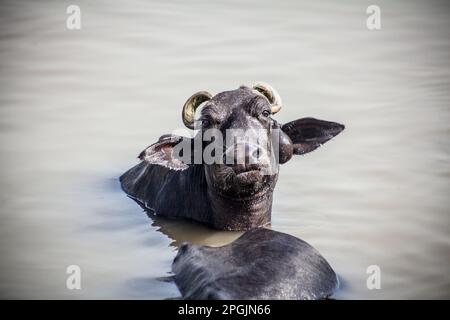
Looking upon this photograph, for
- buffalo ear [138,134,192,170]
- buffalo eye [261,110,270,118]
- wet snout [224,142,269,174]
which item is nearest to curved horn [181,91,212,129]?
buffalo ear [138,134,192,170]

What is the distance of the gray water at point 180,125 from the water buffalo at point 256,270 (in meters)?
0.39

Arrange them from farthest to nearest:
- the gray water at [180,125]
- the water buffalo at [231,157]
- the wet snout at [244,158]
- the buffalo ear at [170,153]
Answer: the buffalo ear at [170,153], the gray water at [180,125], the water buffalo at [231,157], the wet snout at [244,158]

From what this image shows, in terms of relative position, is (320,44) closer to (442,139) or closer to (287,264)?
(442,139)

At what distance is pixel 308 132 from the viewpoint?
10.3 metres

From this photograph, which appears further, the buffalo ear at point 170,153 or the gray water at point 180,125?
the buffalo ear at point 170,153

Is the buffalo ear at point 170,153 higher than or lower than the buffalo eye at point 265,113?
lower

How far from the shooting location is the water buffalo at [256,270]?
23.9ft

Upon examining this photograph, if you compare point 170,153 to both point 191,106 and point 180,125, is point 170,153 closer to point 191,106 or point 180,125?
point 191,106

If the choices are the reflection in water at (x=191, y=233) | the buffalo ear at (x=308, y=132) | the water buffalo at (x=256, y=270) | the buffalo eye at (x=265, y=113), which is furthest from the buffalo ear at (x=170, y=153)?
the water buffalo at (x=256, y=270)

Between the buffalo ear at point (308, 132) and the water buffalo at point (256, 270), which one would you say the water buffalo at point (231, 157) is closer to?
the buffalo ear at point (308, 132)

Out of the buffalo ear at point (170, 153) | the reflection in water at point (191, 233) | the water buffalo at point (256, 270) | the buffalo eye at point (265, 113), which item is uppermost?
the buffalo eye at point (265, 113)

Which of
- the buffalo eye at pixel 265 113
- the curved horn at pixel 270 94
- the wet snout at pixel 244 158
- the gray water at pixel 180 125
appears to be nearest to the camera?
the wet snout at pixel 244 158

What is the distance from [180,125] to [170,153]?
336cm

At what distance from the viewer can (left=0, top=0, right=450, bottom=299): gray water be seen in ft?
30.7
